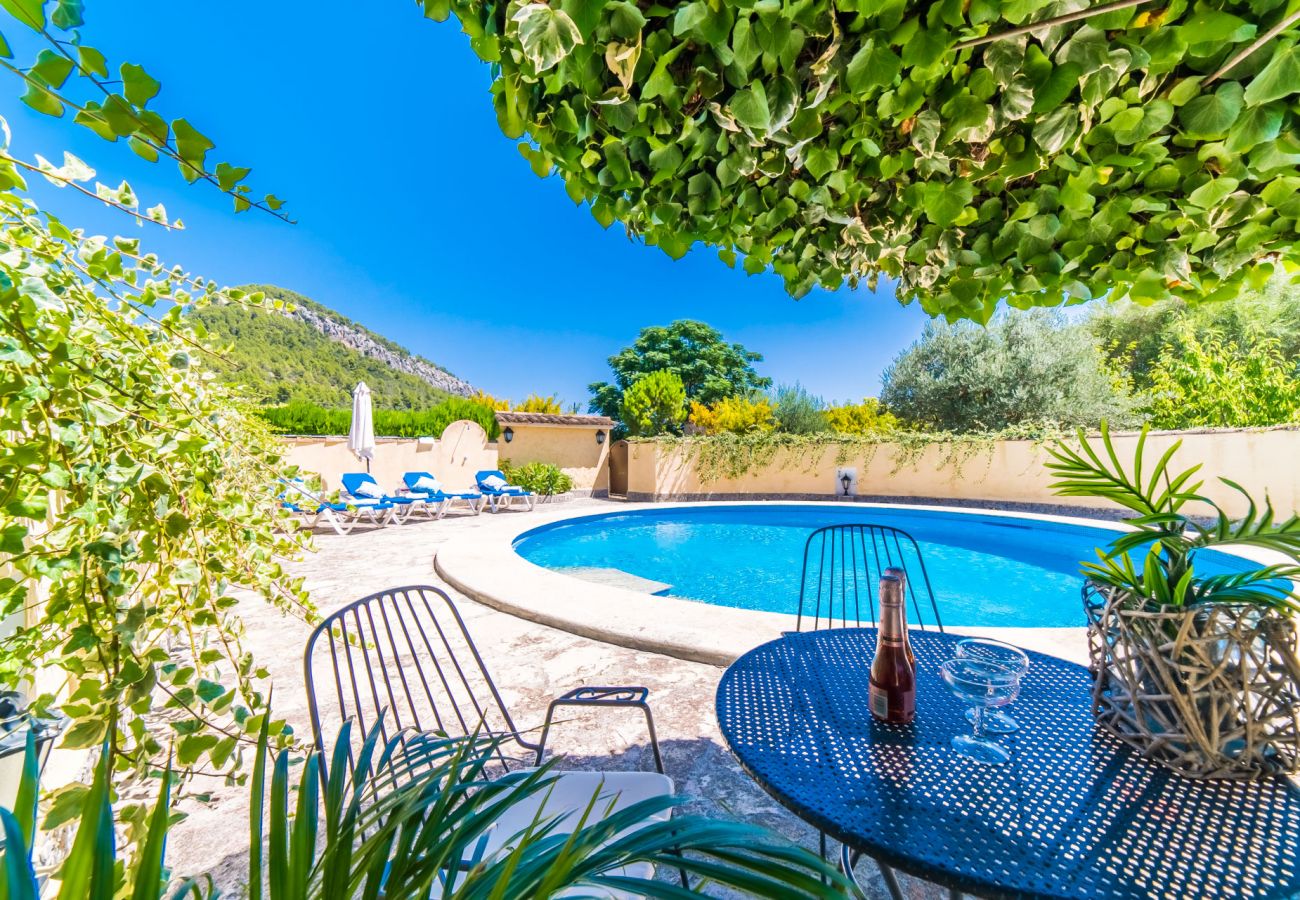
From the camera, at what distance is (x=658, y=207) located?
52.2 inches

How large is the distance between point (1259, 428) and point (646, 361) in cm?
2206

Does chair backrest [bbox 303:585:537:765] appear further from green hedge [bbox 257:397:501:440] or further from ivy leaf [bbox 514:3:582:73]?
green hedge [bbox 257:397:501:440]

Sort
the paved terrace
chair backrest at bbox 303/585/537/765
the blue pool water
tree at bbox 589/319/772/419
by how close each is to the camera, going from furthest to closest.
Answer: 1. tree at bbox 589/319/772/419
2. the blue pool water
3. chair backrest at bbox 303/585/537/765
4. the paved terrace

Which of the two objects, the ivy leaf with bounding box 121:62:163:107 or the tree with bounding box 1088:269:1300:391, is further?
the tree with bounding box 1088:269:1300:391

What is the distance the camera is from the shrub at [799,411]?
15.1m

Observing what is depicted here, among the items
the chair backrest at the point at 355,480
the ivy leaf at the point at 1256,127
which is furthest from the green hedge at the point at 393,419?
the ivy leaf at the point at 1256,127

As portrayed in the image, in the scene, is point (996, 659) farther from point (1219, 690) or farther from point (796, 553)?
point (796, 553)

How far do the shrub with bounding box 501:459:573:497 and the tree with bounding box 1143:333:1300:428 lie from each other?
14406 mm

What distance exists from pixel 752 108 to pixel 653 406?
15.2 metres

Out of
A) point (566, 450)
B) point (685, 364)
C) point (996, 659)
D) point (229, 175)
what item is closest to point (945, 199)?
point (996, 659)

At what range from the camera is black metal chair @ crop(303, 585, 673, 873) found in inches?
54.4

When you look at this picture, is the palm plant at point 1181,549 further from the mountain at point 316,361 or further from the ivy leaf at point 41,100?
the mountain at point 316,361

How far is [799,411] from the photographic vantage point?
15203 mm

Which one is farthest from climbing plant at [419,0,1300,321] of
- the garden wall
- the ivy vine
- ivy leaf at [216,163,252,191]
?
the garden wall
